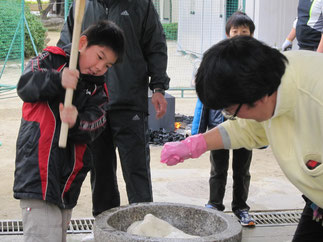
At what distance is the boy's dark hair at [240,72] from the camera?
6.45 feet

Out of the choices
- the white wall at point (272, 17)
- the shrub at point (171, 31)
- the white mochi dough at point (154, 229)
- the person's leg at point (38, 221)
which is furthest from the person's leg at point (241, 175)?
the shrub at point (171, 31)

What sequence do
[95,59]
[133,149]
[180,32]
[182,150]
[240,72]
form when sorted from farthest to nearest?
1. [180,32]
2. [133,149]
3. [95,59]
4. [182,150]
5. [240,72]

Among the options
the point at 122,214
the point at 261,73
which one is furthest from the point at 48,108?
the point at 261,73

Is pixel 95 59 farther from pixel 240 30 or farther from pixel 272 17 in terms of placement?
pixel 272 17

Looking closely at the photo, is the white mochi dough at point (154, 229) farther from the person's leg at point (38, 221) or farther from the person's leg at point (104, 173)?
the person's leg at point (104, 173)

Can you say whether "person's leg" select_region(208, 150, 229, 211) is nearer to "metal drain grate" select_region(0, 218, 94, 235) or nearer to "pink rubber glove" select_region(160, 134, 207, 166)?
"metal drain grate" select_region(0, 218, 94, 235)

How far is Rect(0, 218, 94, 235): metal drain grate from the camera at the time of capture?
3.91 meters

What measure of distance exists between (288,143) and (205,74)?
468mm

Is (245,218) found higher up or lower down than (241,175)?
lower down

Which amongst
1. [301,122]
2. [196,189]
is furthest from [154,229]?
[196,189]

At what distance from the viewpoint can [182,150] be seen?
244 centimetres

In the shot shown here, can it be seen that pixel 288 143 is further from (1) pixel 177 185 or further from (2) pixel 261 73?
(1) pixel 177 185

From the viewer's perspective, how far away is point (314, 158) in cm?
212

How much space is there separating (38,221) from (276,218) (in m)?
2.39
